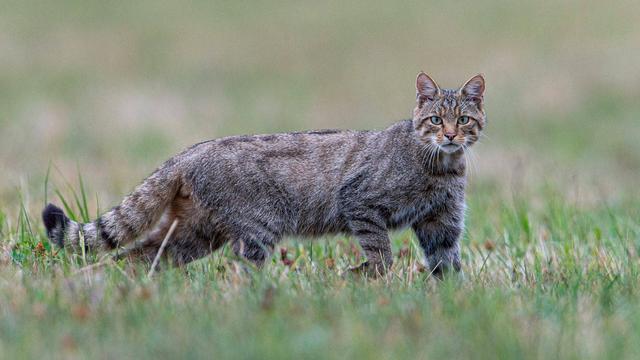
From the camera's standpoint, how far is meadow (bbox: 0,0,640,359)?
161 inches

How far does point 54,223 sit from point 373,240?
74.3 inches

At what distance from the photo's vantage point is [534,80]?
17875 mm

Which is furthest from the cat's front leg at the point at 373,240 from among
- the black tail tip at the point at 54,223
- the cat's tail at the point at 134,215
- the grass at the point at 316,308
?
the black tail tip at the point at 54,223

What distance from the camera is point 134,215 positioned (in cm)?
639

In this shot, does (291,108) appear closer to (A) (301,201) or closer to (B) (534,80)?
(B) (534,80)

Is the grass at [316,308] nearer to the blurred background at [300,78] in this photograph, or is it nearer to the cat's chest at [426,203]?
the cat's chest at [426,203]

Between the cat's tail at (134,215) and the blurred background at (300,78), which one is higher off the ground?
the cat's tail at (134,215)

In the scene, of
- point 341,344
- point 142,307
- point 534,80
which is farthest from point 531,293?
point 534,80

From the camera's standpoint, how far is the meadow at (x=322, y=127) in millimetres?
4102

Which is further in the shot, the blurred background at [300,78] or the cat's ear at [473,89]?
the blurred background at [300,78]

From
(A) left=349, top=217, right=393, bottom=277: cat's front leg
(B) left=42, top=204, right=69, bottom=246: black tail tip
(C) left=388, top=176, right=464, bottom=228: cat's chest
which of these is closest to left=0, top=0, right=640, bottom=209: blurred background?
(B) left=42, top=204, right=69, bottom=246: black tail tip

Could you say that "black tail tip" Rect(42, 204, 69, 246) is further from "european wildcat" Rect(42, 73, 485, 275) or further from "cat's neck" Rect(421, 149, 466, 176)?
"cat's neck" Rect(421, 149, 466, 176)

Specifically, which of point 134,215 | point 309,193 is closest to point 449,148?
point 309,193

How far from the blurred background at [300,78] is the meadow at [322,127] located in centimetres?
6
